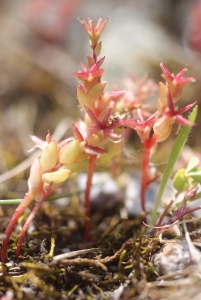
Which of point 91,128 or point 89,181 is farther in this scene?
point 89,181

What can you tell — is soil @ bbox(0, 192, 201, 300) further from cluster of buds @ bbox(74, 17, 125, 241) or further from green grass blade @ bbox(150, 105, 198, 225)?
cluster of buds @ bbox(74, 17, 125, 241)

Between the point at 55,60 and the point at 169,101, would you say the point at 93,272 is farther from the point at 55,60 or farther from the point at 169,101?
the point at 55,60

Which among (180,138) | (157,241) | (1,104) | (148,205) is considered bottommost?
(157,241)

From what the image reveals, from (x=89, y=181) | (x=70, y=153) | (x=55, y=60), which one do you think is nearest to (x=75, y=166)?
(x=70, y=153)

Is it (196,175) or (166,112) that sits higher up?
(166,112)

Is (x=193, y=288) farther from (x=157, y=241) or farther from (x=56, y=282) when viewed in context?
(x=56, y=282)

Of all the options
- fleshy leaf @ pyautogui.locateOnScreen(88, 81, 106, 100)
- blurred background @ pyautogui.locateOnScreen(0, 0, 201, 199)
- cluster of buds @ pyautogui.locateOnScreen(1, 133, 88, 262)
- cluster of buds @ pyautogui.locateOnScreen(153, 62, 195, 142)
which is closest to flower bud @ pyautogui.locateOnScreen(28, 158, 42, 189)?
cluster of buds @ pyautogui.locateOnScreen(1, 133, 88, 262)

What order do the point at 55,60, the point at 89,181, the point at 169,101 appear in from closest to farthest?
the point at 169,101, the point at 89,181, the point at 55,60

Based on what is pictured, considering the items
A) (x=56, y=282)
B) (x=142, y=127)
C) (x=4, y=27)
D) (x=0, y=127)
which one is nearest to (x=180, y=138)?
(x=142, y=127)

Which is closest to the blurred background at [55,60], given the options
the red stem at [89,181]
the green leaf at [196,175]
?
the red stem at [89,181]

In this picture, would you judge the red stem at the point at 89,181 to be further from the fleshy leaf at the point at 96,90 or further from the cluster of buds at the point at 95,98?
the fleshy leaf at the point at 96,90
